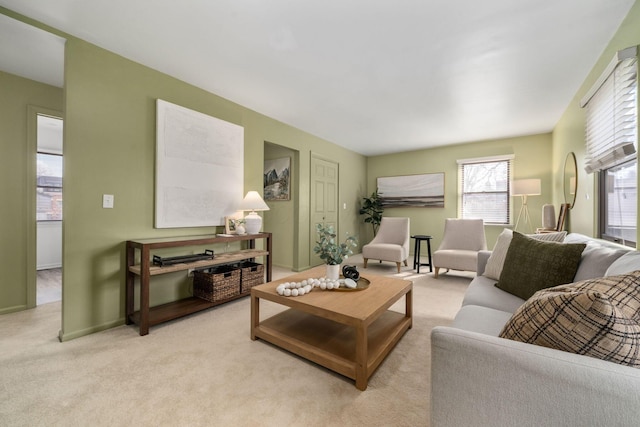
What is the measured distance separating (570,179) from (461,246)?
5.01 ft

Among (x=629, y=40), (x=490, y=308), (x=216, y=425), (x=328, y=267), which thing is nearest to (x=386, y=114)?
(x=629, y=40)

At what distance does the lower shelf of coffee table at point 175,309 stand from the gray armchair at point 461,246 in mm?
2815

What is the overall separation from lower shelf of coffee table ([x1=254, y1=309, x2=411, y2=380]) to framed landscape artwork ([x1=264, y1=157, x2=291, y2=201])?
2627 mm

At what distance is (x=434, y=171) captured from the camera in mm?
5480

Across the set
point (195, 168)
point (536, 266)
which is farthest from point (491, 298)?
point (195, 168)

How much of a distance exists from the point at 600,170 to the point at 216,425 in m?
3.55

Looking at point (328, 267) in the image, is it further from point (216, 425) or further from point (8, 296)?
point (8, 296)

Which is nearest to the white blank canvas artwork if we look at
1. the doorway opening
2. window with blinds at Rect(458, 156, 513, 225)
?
the doorway opening

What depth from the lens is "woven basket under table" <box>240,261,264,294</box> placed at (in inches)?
113

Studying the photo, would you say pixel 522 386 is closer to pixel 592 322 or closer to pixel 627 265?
pixel 592 322

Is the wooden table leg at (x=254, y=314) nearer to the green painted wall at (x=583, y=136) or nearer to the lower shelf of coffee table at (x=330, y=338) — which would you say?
the lower shelf of coffee table at (x=330, y=338)

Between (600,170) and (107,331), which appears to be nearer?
(107,331)

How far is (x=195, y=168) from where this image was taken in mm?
2781

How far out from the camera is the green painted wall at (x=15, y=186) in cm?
241
